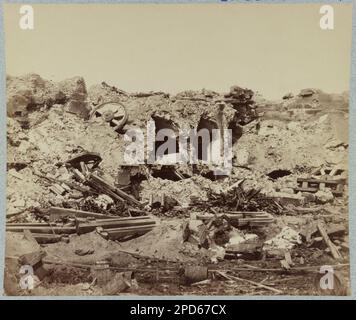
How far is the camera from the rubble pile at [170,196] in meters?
5.65

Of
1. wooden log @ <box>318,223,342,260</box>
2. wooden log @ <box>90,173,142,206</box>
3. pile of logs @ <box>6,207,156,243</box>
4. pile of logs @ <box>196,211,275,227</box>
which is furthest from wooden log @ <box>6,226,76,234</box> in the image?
wooden log @ <box>318,223,342,260</box>

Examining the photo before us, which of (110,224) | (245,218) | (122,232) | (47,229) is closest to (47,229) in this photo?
(47,229)

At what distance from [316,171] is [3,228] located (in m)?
3.06

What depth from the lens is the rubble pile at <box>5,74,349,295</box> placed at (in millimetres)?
5648

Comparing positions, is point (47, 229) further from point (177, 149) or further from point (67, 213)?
point (177, 149)

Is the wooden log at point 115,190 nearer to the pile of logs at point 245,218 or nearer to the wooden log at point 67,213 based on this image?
the wooden log at point 67,213

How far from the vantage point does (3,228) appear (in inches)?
223

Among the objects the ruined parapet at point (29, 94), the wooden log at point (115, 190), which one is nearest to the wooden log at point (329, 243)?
the wooden log at point (115, 190)

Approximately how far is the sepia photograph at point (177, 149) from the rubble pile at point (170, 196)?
0.04 ft

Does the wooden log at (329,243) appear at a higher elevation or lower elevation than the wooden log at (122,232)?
lower

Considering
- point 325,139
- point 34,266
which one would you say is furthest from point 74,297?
point 325,139

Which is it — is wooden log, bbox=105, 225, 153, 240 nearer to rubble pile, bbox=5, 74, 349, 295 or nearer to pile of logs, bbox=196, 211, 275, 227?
rubble pile, bbox=5, 74, 349, 295
